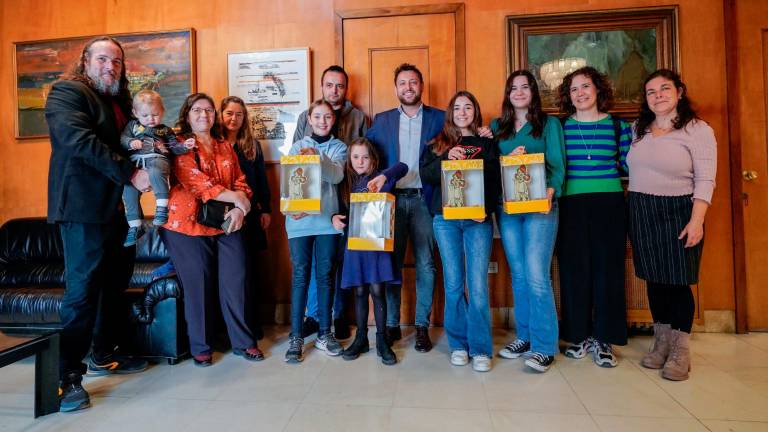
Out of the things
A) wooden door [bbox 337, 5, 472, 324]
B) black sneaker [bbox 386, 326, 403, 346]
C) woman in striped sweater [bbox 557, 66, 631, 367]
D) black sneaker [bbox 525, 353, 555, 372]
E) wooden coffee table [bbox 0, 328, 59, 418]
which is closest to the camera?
wooden coffee table [bbox 0, 328, 59, 418]

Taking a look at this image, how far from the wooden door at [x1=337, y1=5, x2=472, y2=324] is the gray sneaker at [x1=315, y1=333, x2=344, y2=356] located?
2.53 ft

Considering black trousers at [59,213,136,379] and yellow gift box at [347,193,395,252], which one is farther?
yellow gift box at [347,193,395,252]

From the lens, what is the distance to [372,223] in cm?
209

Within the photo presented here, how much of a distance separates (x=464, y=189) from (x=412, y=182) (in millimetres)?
517

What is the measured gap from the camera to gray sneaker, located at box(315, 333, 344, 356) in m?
2.35

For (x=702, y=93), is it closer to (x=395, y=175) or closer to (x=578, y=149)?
(x=578, y=149)

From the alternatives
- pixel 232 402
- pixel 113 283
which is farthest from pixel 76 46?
pixel 232 402

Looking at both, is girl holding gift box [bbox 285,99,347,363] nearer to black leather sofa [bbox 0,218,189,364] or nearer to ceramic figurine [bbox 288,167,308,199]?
ceramic figurine [bbox 288,167,308,199]

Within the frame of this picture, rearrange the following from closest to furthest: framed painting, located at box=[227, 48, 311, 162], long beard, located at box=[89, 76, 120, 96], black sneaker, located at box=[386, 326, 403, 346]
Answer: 1. long beard, located at box=[89, 76, 120, 96]
2. black sneaker, located at box=[386, 326, 403, 346]
3. framed painting, located at box=[227, 48, 311, 162]

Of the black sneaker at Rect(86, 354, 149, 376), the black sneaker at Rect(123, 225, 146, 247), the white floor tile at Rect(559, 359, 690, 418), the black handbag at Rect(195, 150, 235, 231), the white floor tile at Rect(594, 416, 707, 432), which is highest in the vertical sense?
the black handbag at Rect(195, 150, 235, 231)

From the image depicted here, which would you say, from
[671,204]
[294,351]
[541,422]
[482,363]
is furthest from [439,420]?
[671,204]

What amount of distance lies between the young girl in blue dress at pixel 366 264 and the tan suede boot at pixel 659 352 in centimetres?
136

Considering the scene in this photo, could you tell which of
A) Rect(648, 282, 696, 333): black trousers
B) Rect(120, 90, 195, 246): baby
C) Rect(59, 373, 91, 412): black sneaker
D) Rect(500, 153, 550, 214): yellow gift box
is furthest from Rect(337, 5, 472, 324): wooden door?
Rect(59, 373, 91, 412): black sneaker

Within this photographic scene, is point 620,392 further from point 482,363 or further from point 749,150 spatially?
point 749,150
